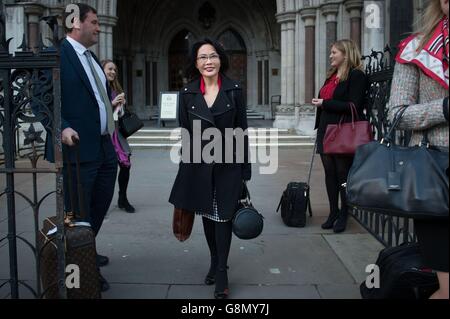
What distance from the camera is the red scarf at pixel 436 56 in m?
2.42

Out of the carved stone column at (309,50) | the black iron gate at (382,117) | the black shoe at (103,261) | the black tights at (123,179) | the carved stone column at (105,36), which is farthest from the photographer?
the carved stone column at (105,36)

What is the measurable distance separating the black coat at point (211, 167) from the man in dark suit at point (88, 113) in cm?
55

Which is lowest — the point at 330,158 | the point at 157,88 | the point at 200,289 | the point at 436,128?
the point at 200,289

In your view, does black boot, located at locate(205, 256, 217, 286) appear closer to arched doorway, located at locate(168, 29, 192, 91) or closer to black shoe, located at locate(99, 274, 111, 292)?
black shoe, located at locate(99, 274, 111, 292)

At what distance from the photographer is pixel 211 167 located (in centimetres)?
356

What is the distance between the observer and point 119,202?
20.4 ft

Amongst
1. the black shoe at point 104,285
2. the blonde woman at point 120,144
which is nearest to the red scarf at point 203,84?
the black shoe at point 104,285

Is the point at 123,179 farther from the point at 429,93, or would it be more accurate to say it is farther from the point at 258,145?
the point at 258,145

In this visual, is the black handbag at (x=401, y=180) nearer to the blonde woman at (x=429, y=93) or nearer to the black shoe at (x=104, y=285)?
the blonde woman at (x=429, y=93)

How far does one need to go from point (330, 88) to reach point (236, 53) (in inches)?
686
